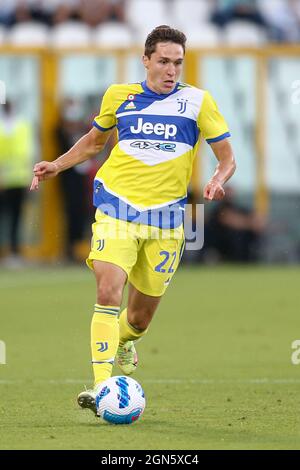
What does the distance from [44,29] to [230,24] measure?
136 inches

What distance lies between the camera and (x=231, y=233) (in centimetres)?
2180

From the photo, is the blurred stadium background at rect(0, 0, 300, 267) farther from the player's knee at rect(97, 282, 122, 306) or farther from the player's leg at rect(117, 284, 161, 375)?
the player's knee at rect(97, 282, 122, 306)

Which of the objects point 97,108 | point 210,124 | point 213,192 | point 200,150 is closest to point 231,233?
point 200,150

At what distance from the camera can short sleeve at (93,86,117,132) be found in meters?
8.35

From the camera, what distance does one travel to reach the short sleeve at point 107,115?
8.35 metres

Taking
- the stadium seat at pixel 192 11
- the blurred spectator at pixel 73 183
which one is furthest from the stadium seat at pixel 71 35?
the stadium seat at pixel 192 11

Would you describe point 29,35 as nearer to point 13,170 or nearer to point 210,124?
point 13,170

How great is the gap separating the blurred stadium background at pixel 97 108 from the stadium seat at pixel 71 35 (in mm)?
24

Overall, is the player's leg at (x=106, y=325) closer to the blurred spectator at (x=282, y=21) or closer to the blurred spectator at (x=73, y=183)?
the blurred spectator at (x=73, y=183)

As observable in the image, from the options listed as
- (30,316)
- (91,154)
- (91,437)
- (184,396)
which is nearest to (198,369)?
(184,396)

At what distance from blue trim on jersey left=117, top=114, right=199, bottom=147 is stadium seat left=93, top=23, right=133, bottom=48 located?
48.8 feet

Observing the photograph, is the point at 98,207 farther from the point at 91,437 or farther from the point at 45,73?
the point at 45,73

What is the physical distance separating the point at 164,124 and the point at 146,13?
670 inches

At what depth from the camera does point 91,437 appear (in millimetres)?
6902
